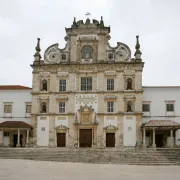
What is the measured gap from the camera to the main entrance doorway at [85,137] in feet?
141

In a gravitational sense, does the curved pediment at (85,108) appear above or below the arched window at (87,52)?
below

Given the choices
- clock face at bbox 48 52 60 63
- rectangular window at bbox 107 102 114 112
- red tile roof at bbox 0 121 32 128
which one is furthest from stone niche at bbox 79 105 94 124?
clock face at bbox 48 52 60 63

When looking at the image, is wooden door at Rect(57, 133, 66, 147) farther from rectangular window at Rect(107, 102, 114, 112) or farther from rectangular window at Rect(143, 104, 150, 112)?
rectangular window at Rect(143, 104, 150, 112)

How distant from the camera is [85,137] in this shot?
141 feet

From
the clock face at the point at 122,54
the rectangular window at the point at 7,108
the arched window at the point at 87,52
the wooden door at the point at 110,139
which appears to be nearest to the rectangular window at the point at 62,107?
the wooden door at the point at 110,139

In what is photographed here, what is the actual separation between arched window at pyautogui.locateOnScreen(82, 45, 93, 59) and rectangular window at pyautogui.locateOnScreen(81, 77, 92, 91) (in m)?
2.80

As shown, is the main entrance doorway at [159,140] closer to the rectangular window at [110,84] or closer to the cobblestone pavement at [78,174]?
the rectangular window at [110,84]

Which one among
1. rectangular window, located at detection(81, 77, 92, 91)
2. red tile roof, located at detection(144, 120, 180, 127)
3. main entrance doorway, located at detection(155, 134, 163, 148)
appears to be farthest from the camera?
rectangular window, located at detection(81, 77, 92, 91)

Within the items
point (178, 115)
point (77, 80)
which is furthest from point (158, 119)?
point (77, 80)

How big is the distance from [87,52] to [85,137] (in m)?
10.5

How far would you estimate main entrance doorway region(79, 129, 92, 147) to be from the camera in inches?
1693

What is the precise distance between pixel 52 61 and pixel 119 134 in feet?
40.4

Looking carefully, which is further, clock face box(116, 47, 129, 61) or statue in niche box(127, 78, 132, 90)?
clock face box(116, 47, 129, 61)

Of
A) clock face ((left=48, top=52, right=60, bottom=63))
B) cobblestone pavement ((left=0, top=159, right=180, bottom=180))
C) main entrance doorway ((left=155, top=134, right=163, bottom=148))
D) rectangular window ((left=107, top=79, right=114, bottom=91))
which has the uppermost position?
clock face ((left=48, top=52, right=60, bottom=63))
